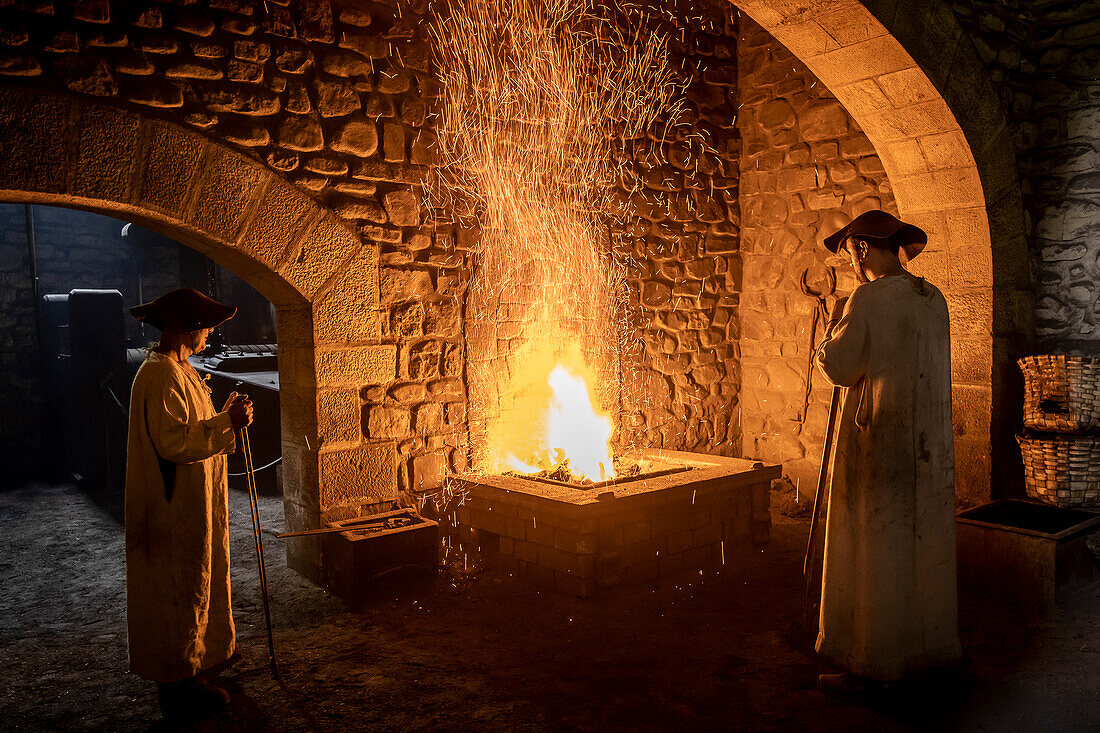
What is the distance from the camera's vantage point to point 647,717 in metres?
2.74

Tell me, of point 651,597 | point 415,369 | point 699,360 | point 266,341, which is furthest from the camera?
point 266,341

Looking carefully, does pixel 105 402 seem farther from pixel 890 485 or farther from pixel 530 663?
pixel 890 485

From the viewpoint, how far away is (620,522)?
13.5ft

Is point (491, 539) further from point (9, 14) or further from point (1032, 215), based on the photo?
point (1032, 215)

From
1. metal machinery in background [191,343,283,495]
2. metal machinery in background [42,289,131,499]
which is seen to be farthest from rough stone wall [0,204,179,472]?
metal machinery in background [191,343,283,495]

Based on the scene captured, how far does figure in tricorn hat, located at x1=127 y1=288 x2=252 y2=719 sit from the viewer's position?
2746mm

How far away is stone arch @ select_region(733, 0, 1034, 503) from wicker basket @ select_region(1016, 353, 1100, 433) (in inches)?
7.7

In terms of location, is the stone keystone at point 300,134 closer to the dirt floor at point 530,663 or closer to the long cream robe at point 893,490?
the dirt floor at point 530,663

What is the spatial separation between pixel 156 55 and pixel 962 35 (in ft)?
14.7

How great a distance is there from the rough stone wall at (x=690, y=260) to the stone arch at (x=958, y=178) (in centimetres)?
143

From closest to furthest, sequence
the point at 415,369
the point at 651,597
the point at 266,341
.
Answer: the point at 651,597, the point at 415,369, the point at 266,341

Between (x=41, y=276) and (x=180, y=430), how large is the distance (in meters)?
8.70

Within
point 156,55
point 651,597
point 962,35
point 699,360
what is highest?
point 962,35

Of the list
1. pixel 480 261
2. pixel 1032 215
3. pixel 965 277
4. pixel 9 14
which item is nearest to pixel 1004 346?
pixel 965 277
